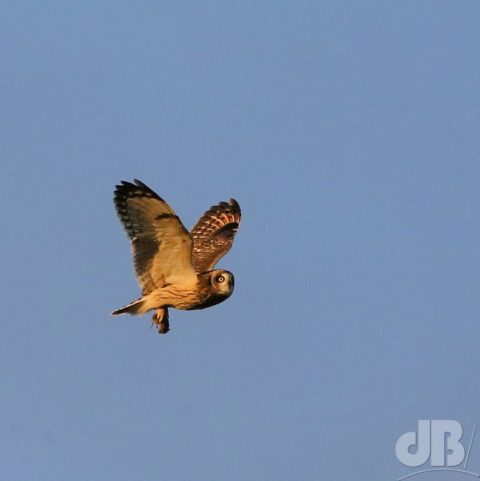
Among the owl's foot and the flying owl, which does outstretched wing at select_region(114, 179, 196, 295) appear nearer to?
the flying owl

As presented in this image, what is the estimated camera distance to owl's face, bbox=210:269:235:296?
20.5 metres

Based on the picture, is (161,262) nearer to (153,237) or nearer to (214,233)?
(153,237)

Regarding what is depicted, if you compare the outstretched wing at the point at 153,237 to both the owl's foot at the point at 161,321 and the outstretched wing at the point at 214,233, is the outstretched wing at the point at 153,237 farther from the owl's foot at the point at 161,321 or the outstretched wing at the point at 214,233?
the outstretched wing at the point at 214,233

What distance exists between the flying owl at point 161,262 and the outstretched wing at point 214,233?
826 mm

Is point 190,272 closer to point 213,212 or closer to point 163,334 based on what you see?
point 163,334

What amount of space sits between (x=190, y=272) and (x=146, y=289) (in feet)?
2.10

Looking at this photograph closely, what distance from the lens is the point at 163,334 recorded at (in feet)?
68.4

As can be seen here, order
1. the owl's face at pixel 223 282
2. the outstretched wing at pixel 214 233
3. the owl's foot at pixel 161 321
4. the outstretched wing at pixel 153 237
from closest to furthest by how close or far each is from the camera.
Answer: the outstretched wing at pixel 153 237 < the owl's face at pixel 223 282 < the owl's foot at pixel 161 321 < the outstretched wing at pixel 214 233

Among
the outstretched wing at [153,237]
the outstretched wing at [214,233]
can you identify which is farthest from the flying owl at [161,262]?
the outstretched wing at [214,233]

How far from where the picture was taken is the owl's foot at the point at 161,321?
20859mm

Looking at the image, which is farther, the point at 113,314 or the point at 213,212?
the point at 213,212

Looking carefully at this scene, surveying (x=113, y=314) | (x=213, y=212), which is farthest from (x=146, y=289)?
(x=213, y=212)

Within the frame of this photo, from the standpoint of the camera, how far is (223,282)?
805 inches

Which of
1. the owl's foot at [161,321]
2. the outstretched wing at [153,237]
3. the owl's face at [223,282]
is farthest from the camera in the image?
the owl's foot at [161,321]
